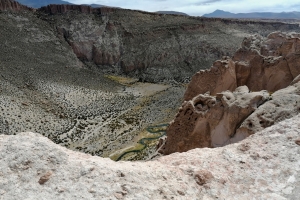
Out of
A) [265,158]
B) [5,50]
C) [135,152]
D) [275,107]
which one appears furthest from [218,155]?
[5,50]

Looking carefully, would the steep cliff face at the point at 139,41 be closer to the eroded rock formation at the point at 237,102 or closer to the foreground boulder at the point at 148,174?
the eroded rock formation at the point at 237,102

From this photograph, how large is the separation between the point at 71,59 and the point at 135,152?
4311cm

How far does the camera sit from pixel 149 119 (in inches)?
1743

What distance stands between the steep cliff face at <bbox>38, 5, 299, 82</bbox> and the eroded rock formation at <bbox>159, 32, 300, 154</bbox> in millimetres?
49014

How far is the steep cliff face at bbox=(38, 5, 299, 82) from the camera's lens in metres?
78.5

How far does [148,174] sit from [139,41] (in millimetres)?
78200

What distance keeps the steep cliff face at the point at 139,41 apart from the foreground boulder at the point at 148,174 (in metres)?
66.6

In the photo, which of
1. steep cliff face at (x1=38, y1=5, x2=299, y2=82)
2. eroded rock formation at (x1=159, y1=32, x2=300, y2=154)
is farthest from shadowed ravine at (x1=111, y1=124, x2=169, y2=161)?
steep cliff face at (x1=38, y1=5, x2=299, y2=82)

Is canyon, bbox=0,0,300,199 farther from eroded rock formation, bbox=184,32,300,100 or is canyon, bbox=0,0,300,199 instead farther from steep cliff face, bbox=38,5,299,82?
steep cliff face, bbox=38,5,299,82

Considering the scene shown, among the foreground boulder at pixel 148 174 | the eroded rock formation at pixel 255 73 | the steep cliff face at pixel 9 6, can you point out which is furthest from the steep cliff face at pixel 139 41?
the foreground boulder at pixel 148 174

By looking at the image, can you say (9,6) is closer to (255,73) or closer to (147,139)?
(147,139)

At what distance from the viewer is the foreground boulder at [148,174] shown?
6.85 m

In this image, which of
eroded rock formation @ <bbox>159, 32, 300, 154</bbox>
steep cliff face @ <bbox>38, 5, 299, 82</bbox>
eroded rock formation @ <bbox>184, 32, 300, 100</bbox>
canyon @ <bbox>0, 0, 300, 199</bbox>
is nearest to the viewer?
canyon @ <bbox>0, 0, 300, 199</bbox>

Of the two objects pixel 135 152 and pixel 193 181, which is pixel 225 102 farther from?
pixel 135 152
